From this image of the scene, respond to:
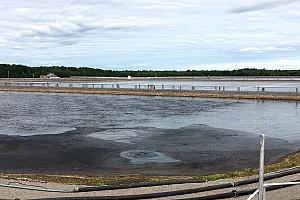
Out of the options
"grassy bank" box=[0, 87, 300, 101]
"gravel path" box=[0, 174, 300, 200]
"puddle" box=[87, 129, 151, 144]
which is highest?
"grassy bank" box=[0, 87, 300, 101]

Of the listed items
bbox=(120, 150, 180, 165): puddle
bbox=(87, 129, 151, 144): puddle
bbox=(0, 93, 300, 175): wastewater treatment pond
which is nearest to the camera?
bbox=(0, 93, 300, 175): wastewater treatment pond

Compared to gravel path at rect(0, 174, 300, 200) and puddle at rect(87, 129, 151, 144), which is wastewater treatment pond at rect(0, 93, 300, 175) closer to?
puddle at rect(87, 129, 151, 144)

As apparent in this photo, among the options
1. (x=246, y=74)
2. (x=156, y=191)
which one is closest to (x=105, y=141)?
(x=156, y=191)

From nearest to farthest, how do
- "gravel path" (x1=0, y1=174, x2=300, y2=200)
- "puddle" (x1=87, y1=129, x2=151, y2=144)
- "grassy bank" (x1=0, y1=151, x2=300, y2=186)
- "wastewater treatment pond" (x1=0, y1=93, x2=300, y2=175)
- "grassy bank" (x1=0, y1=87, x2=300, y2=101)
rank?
"gravel path" (x1=0, y1=174, x2=300, y2=200) → "grassy bank" (x1=0, y1=151, x2=300, y2=186) → "wastewater treatment pond" (x1=0, y1=93, x2=300, y2=175) → "puddle" (x1=87, y1=129, x2=151, y2=144) → "grassy bank" (x1=0, y1=87, x2=300, y2=101)

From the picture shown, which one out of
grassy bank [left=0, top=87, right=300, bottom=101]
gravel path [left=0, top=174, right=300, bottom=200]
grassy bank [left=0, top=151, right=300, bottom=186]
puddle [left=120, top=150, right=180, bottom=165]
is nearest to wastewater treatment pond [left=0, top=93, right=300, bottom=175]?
puddle [left=120, top=150, right=180, bottom=165]

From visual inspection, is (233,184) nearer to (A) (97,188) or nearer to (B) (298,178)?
(B) (298,178)

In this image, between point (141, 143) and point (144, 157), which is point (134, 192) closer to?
point (144, 157)

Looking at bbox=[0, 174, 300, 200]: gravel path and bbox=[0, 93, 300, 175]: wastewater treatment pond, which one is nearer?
bbox=[0, 174, 300, 200]: gravel path

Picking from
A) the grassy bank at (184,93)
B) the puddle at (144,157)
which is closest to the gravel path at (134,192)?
the puddle at (144,157)

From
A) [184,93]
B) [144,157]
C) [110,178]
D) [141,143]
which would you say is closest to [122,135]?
[141,143]

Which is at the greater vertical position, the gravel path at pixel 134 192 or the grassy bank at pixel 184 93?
the grassy bank at pixel 184 93

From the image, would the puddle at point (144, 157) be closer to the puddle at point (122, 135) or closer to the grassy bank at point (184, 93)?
the puddle at point (122, 135)

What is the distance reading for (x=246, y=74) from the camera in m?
195

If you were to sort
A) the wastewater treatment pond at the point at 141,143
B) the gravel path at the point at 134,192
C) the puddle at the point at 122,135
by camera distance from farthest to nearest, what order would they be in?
the puddle at the point at 122,135 < the wastewater treatment pond at the point at 141,143 < the gravel path at the point at 134,192
